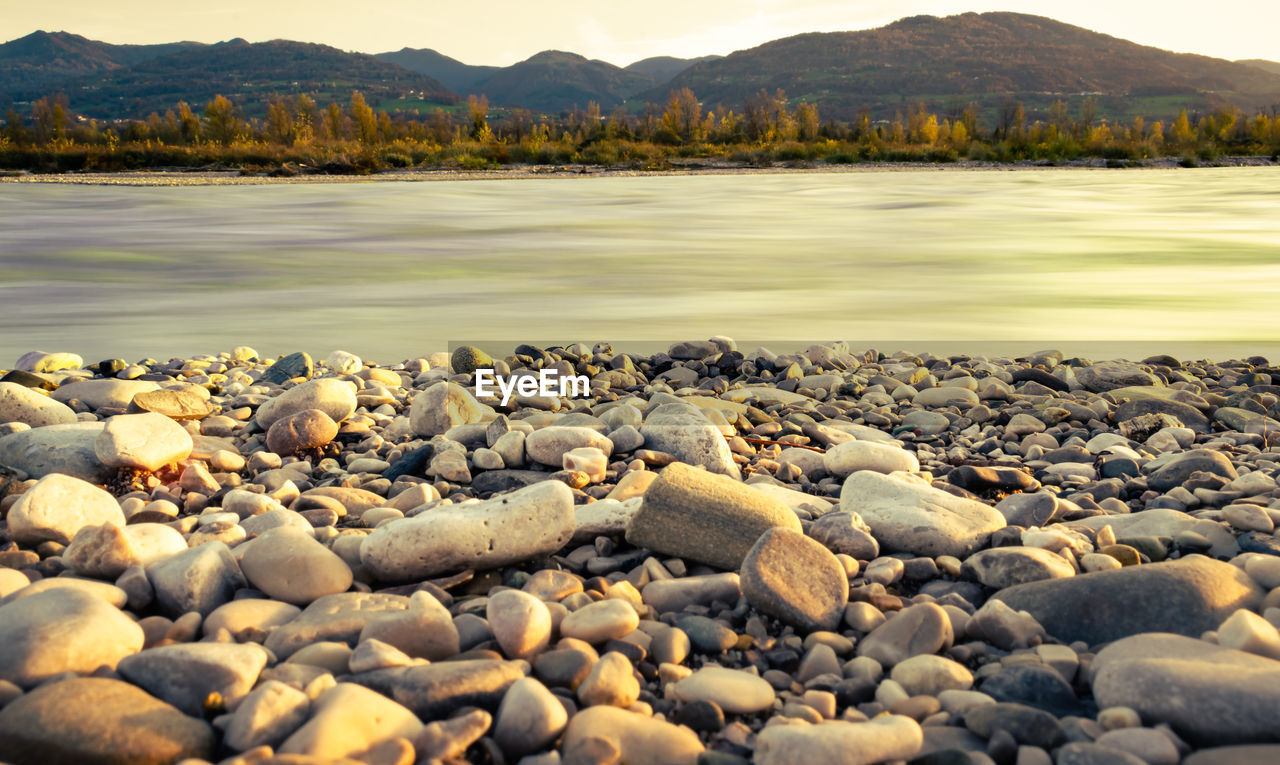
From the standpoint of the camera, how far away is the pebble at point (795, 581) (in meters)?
1.72

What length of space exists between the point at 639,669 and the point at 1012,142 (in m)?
32.5

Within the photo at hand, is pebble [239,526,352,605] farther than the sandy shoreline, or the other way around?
the sandy shoreline

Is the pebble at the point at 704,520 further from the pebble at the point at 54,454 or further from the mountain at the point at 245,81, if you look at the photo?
the mountain at the point at 245,81

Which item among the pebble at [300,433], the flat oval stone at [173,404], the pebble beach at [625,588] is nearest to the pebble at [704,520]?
the pebble beach at [625,588]

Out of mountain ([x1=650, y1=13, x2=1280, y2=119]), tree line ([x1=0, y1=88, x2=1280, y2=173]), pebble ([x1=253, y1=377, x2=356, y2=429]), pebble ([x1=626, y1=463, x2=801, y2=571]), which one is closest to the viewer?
pebble ([x1=626, y1=463, x2=801, y2=571])

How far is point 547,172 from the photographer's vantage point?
24.2 metres

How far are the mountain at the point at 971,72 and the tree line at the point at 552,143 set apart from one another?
63.7m

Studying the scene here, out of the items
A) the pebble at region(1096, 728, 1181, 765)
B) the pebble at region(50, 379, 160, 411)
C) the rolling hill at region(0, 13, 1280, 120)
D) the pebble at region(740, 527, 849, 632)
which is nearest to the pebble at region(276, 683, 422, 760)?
the pebble at region(740, 527, 849, 632)

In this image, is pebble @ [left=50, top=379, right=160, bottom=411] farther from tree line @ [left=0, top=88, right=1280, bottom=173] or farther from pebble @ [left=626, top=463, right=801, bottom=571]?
→ tree line @ [left=0, top=88, right=1280, bottom=173]

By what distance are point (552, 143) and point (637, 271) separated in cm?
2130

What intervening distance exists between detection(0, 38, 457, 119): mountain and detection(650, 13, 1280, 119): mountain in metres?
41.4

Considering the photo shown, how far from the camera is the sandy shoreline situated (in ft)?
70.6

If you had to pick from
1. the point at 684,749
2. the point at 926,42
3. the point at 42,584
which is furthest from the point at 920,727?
the point at 926,42

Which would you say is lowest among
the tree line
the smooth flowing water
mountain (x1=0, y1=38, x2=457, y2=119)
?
the smooth flowing water
